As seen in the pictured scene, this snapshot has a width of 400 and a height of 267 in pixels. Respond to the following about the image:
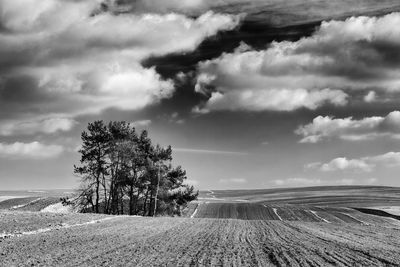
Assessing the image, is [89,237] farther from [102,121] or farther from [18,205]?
[18,205]

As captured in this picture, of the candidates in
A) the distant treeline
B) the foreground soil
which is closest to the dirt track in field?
the distant treeline

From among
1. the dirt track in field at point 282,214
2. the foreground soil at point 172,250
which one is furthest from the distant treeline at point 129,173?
the foreground soil at point 172,250

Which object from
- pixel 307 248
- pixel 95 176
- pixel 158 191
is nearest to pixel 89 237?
pixel 307 248

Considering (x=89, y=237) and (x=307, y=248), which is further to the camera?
(x=89, y=237)

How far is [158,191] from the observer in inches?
2830

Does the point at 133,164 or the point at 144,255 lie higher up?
the point at 133,164

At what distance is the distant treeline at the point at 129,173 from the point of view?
65000 millimetres

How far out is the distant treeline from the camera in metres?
65.0

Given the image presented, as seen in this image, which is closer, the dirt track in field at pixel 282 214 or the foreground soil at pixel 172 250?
the foreground soil at pixel 172 250

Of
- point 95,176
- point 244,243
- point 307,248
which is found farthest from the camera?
point 95,176

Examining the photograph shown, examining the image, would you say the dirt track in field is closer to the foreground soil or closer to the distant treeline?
the distant treeline

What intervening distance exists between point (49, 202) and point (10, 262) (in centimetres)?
7529

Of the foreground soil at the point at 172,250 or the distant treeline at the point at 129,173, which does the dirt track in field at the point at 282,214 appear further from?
the foreground soil at the point at 172,250

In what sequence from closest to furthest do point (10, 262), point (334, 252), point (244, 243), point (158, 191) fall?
point (10, 262)
point (334, 252)
point (244, 243)
point (158, 191)
